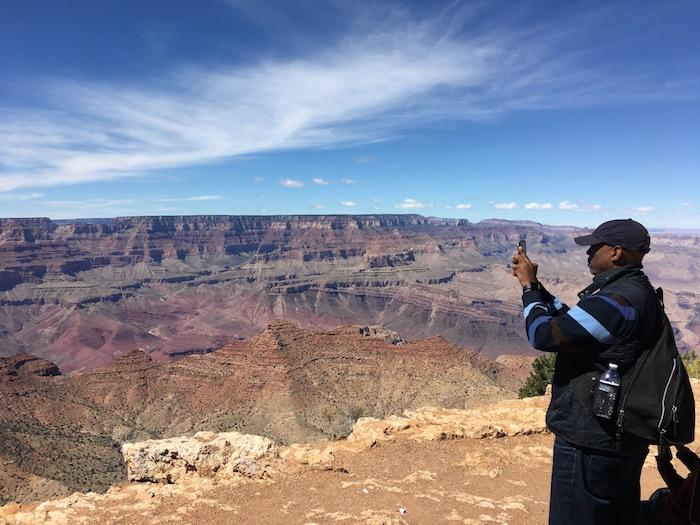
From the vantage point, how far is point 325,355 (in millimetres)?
70500

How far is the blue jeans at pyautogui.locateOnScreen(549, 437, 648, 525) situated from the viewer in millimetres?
3635

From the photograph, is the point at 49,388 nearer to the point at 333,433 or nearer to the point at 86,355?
the point at 333,433

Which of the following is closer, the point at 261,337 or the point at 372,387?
the point at 372,387

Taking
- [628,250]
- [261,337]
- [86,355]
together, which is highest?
[628,250]

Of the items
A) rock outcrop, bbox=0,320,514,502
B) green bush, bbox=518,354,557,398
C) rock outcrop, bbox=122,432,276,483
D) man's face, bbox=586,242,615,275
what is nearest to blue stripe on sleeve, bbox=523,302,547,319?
man's face, bbox=586,242,615,275

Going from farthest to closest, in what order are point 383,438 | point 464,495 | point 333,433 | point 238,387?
point 238,387 → point 333,433 → point 383,438 → point 464,495

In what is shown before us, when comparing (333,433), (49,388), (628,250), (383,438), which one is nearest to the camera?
(628,250)

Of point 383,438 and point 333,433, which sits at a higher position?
point 383,438

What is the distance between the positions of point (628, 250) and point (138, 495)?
8038 mm

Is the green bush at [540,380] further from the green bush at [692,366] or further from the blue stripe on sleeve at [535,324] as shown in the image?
the blue stripe on sleeve at [535,324]

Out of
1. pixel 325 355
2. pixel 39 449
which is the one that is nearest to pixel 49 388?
pixel 39 449

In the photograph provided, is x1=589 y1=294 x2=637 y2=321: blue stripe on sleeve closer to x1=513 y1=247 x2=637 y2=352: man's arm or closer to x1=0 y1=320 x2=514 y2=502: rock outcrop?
x1=513 y1=247 x2=637 y2=352: man's arm

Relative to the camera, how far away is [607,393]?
133 inches

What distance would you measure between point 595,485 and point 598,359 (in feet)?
3.34
